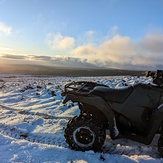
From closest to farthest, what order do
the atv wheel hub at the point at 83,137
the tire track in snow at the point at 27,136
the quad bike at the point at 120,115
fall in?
the quad bike at the point at 120,115, the atv wheel hub at the point at 83,137, the tire track in snow at the point at 27,136

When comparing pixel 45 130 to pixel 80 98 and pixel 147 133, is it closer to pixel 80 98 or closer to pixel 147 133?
pixel 80 98

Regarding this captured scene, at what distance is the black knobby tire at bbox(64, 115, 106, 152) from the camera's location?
13.4ft

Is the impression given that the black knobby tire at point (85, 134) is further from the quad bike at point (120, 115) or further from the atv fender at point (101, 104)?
the atv fender at point (101, 104)

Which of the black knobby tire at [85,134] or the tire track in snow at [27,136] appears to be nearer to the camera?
the black knobby tire at [85,134]

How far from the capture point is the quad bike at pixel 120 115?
3.98 metres

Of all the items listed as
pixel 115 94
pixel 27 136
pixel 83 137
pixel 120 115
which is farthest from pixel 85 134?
pixel 27 136

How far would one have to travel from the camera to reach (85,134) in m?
4.13

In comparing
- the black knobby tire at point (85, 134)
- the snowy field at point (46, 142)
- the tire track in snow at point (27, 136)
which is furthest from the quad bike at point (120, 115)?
the tire track in snow at point (27, 136)

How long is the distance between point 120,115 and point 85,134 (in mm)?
710

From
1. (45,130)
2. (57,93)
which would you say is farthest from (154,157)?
(57,93)

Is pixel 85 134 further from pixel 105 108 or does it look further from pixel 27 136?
pixel 27 136

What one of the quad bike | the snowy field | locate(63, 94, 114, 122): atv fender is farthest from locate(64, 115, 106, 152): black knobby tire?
locate(63, 94, 114, 122): atv fender

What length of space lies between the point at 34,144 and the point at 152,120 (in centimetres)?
214

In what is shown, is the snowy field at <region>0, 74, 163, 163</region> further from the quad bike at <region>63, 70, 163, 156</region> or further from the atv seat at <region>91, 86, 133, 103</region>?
the atv seat at <region>91, 86, 133, 103</region>
